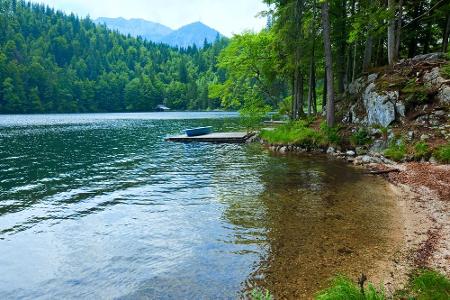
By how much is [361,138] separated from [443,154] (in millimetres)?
6794

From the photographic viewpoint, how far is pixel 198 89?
175m

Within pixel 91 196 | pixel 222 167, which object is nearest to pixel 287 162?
pixel 222 167

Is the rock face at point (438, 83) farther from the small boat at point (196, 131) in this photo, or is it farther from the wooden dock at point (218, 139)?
the small boat at point (196, 131)

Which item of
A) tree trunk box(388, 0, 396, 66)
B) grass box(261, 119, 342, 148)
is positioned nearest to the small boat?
grass box(261, 119, 342, 148)

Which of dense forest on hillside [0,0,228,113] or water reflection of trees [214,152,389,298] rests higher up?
dense forest on hillside [0,0,228,113]

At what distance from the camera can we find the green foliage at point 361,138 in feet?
77.5

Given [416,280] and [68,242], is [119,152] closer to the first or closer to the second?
[68,242]

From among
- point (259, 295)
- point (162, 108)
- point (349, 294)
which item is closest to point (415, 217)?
point (349, 294)

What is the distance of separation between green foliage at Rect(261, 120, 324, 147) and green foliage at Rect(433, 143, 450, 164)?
9.33 m

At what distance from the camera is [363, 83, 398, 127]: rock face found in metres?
22.6

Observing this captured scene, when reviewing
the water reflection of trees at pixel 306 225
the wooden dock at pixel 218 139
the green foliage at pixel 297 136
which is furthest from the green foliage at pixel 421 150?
the wooden dock at pixel 218 139

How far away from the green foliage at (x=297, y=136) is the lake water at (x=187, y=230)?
5822mm

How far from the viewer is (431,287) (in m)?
6.38

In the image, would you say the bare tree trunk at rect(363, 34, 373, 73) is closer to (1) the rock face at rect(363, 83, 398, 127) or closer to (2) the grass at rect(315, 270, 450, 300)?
(1) the rock face at rect(363, 83, 398, 127)
